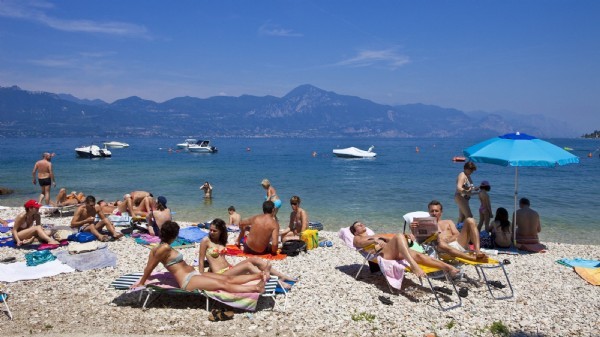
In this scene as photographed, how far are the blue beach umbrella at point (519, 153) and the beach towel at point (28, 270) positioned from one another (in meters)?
7.72

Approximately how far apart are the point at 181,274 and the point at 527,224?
7389 millimetres

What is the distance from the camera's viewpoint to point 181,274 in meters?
5.54

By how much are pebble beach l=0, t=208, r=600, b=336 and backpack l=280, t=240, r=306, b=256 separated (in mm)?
991

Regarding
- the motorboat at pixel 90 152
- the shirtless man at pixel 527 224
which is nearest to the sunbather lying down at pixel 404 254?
the shirtless man at pixel 527 224

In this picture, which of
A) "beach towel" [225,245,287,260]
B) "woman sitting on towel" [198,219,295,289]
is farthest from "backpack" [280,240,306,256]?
"woman sitting on towel" [198,219,295,289]

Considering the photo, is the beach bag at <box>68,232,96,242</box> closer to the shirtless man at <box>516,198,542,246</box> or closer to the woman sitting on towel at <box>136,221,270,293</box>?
the woman sitting on towel at <box>136,221,270,293</box>

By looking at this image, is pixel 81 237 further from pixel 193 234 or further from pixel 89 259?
pixel 193 234

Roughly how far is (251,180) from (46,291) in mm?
22020

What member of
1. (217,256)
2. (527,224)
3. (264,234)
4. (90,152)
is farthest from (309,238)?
(90,152)

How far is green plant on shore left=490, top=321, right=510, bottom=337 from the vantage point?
4.97 m

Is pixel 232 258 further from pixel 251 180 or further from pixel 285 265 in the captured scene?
pixel 251 180

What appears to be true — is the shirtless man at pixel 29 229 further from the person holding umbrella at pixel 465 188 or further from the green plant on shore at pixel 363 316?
the person holding umbrella at pixel 465 188

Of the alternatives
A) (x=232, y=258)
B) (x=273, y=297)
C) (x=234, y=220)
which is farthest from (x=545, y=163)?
(x=234, y=220)

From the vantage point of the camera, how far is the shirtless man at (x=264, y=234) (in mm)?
8156
